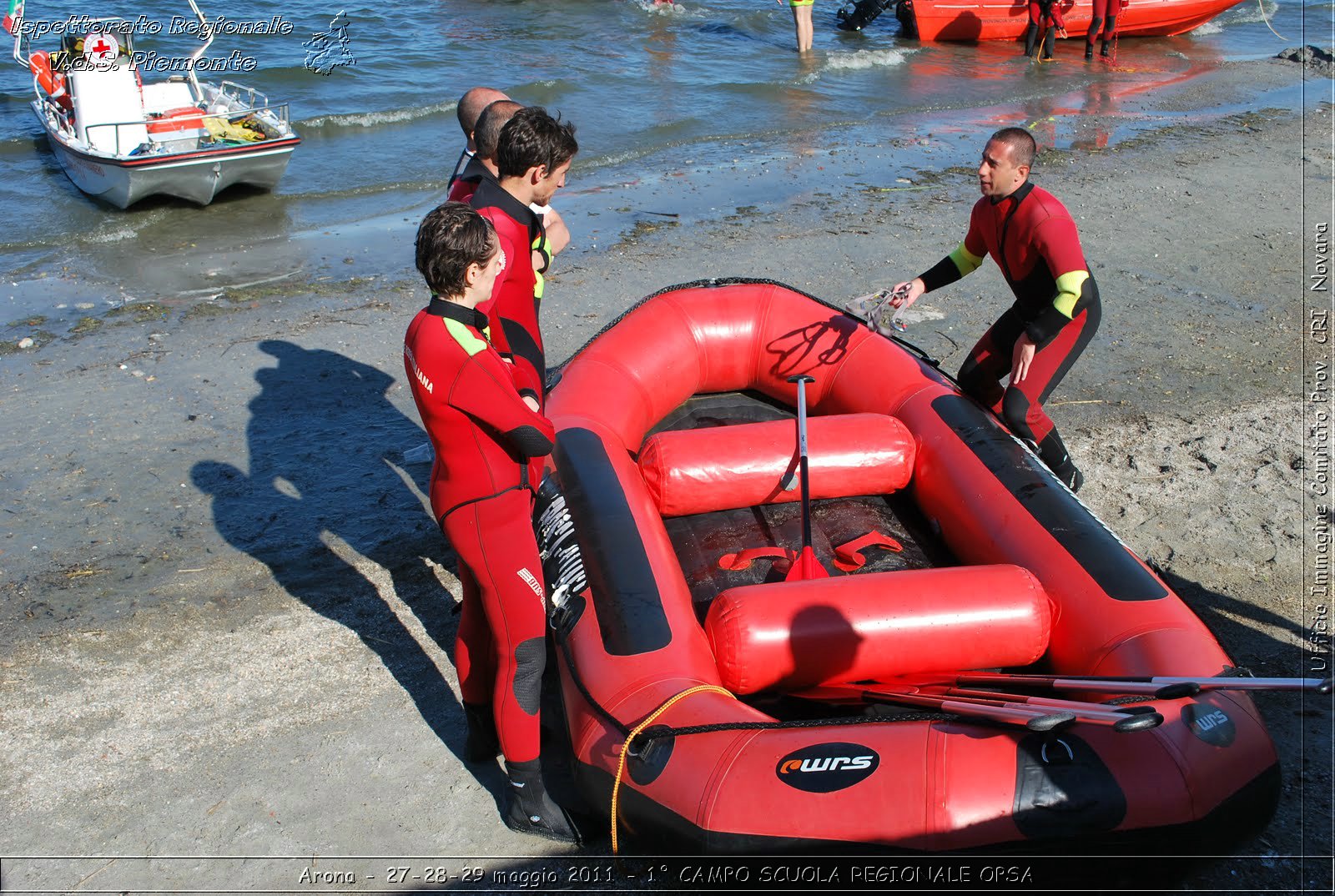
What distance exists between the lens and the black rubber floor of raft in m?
3.95

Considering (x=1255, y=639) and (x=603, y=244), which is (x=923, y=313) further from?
(x=1255, y=639)

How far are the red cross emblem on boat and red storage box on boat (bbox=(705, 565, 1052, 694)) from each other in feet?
30.7

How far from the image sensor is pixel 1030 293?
446 cm

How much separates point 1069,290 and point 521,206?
7.15 ft

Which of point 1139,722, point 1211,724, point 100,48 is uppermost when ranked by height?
point 100,48

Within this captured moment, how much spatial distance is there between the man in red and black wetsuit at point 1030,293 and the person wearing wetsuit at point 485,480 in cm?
224

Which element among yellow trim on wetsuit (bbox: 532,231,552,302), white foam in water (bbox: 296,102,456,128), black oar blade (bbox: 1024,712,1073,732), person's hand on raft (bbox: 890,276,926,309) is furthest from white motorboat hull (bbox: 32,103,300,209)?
black oar blade (bbox: 1024,712,1073,732)

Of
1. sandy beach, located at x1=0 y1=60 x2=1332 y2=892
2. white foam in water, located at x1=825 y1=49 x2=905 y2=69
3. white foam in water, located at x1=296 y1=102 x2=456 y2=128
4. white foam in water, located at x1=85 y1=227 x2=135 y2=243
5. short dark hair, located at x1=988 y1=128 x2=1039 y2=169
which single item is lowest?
sandy beach, located at x1=0 y1=60 x2=1332 y2=892

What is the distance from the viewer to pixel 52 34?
50.1 ft

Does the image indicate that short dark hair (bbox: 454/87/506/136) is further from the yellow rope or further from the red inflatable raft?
the yellow rope

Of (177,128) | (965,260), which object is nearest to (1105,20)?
(177,128)

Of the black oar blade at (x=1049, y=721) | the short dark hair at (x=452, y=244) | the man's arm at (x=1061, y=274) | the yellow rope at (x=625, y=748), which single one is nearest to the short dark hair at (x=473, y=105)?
the short dark hair at (x=452, y=244)

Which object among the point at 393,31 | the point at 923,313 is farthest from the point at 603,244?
the point at 393,31

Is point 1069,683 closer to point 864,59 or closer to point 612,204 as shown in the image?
point 612,204
